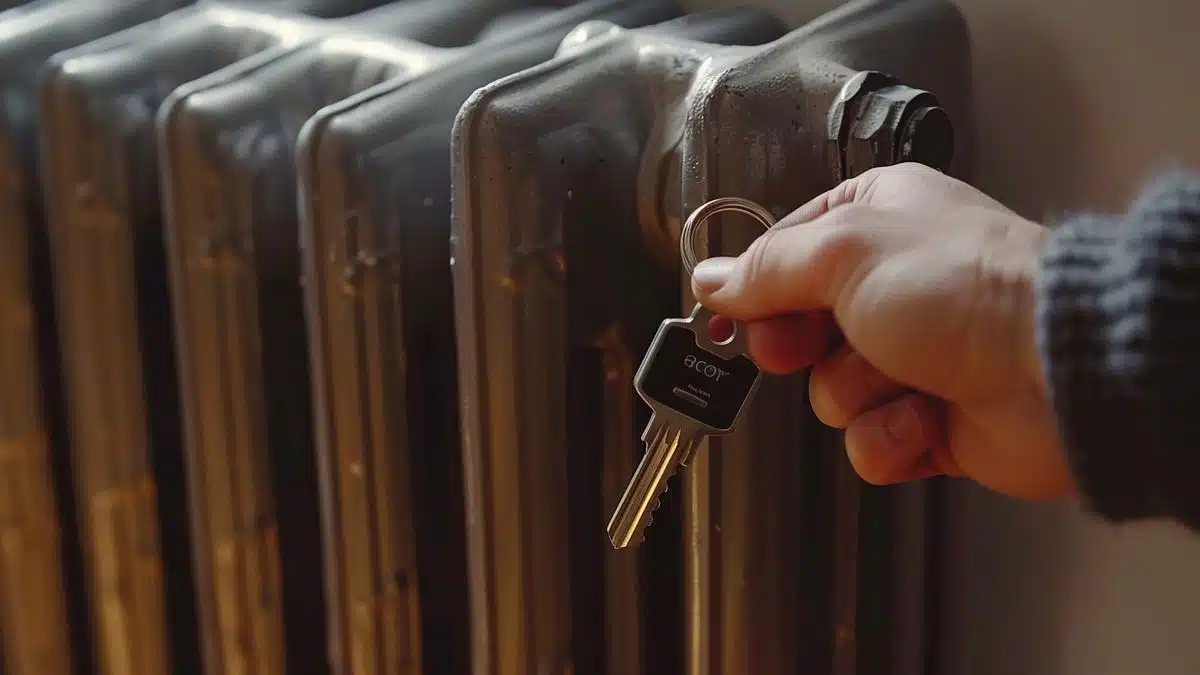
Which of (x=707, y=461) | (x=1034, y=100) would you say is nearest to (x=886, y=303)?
(x=707, y=461)

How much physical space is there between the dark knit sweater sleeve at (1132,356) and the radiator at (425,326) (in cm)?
15

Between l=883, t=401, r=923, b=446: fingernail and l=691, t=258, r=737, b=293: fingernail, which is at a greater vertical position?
l=691, t=258, r=737, b=293: fingernail

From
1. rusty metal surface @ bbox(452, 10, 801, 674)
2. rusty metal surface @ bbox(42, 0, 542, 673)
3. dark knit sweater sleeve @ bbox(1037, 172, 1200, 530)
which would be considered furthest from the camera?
rusty metal surface @ bbox(42, 0, 542, 673)

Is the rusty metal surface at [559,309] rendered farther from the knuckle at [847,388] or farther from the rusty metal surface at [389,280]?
the knuckle at [847,388]

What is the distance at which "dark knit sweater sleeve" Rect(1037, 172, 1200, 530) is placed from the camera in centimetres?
33

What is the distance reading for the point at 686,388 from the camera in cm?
45

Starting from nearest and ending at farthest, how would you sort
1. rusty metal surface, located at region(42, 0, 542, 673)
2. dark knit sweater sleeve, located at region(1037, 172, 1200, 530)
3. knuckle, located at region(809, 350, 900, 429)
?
1. dark knit sweater sleeve, located at region(1037, 172, 1200, 530)
2. knuckle, located at region(809, 350, 900, 429)
3. rusty metal surface, located at region(42, 0, 542, 673)

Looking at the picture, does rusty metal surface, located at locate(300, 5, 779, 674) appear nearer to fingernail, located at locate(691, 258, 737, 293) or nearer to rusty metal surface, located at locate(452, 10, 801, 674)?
rusty metal surface, located at locate(452, 10, 801, 674)

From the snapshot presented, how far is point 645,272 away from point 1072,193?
0.68ft

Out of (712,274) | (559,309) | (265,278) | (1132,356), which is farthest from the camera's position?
(265,278)

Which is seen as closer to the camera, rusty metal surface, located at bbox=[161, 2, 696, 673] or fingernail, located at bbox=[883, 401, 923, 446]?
fingernail, located at bbox=[883, 401, 923, 446]

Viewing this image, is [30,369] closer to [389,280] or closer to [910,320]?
[389,280]

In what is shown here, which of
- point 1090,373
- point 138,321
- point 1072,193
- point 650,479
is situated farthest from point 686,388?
point 138,321

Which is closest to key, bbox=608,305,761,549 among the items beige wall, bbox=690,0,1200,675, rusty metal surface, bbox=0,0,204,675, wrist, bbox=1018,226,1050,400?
wrist, bbox=1018,226,1050,400
